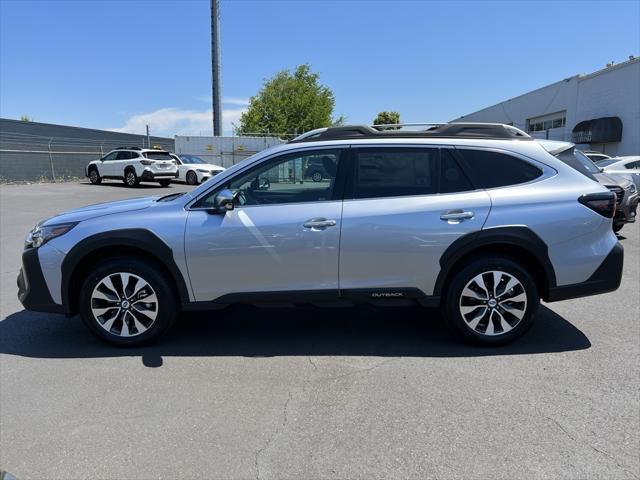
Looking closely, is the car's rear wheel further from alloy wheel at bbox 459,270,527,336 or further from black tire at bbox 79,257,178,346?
alloy wheel at bbox 459,270,527,336

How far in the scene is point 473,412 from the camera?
321 cm

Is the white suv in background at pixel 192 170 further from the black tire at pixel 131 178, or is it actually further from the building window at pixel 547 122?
the building window at pixel 547 122

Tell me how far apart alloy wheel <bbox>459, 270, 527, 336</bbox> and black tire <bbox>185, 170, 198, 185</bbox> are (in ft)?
71.8

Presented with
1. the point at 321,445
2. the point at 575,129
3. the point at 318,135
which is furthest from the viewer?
the point at 575,129

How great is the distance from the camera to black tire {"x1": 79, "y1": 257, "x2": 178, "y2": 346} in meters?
4.20

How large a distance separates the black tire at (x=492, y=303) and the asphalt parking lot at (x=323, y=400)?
0.18m

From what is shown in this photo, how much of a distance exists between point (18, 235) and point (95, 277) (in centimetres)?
722

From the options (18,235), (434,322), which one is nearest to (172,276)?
(434,322)

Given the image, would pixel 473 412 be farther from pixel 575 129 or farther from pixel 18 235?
pixel 575 129

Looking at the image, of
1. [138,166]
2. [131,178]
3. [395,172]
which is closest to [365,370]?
[395,172]

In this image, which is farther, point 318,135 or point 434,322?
point 434,322

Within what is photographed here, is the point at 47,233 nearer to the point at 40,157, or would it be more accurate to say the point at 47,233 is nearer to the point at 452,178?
the point at 452,178

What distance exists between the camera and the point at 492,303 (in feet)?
13.7

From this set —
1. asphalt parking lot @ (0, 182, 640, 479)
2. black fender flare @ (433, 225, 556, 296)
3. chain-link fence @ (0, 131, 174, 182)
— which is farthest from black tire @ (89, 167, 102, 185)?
black fender flare @ (433, 225, 556, 296)
